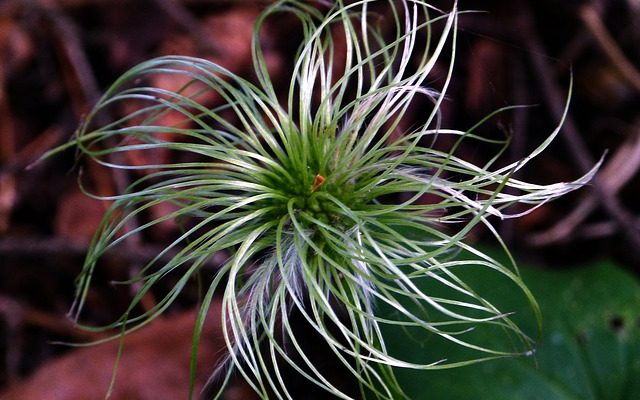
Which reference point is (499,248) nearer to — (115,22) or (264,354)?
(264,354)

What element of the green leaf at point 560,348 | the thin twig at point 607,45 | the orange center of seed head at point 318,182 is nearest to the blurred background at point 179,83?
the thin twig at point 607,45

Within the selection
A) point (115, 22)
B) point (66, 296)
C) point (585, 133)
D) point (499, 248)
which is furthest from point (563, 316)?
point (115, 22)

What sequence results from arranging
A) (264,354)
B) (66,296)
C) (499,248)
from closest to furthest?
(264,354) → (499,248) → (66,296)

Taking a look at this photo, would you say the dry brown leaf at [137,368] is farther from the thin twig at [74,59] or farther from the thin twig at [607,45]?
the thin twig at [607,45]

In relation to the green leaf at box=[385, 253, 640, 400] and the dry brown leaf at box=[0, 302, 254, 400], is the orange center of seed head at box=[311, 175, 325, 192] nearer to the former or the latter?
the green leaf at box=[385, 253, 640, 400]

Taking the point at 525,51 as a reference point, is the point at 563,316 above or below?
below

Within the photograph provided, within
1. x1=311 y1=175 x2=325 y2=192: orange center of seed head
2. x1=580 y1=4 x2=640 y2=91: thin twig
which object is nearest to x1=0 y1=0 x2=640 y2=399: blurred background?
x1=580 y1=4 x2=640 y2=91: thin twig
